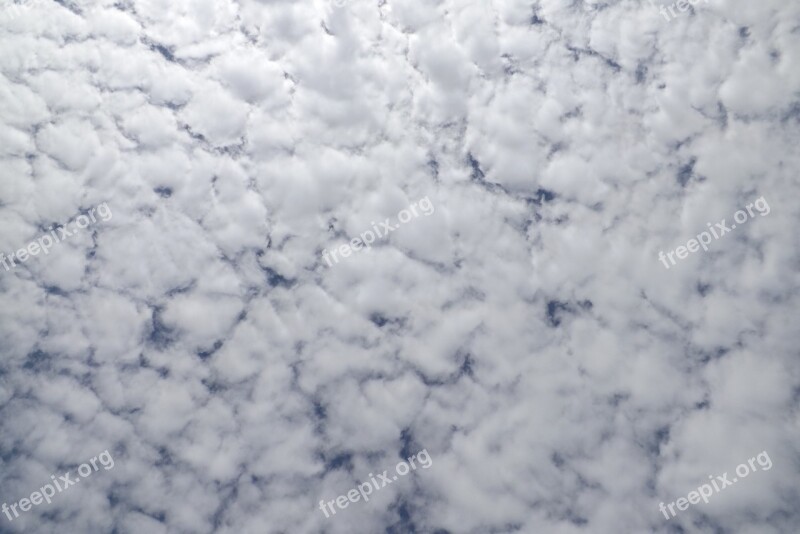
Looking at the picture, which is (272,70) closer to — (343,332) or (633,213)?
(343,332)

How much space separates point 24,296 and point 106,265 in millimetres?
802

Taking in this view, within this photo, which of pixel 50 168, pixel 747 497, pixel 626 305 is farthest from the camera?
pixel 50 168

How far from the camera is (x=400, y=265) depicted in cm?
559

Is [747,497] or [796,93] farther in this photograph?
[796,93]

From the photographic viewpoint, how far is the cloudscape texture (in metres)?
5.02

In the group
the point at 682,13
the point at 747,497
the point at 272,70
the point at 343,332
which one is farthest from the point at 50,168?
the point at 747,497

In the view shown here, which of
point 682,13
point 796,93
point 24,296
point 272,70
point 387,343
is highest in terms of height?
point 272,70

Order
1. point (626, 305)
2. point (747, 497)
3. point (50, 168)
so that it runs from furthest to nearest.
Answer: point (50, 168) < point (626, 305) < point (747, 497)

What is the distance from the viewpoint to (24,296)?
5367 mm

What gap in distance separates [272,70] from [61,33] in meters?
2.33

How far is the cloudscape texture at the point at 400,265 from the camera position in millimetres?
5023

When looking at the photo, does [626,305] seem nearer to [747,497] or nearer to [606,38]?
[747,497]

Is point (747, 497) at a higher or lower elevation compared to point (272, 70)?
lower

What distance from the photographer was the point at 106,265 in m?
5.52
